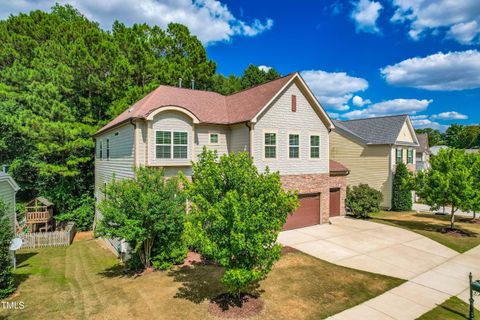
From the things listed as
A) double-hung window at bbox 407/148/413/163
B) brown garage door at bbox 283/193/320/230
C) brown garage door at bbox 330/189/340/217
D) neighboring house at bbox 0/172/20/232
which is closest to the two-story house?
brown garage door at bbox 283/193/320/230

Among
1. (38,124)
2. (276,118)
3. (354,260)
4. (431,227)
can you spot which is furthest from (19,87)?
(431,227)

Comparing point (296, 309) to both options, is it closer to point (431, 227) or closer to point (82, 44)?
point (431, 227)

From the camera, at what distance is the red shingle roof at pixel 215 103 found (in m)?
16.5

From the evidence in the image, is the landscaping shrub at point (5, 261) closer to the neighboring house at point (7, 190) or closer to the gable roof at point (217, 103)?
the neighboring house at point (7, 190)

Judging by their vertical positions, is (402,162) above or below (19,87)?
below

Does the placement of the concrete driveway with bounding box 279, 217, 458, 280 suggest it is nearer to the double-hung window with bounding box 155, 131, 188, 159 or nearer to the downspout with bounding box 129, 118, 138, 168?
the double-hung window with bounding box 155, 131, 188, 159

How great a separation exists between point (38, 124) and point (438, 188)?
95.5 feet

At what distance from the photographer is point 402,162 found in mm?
27047

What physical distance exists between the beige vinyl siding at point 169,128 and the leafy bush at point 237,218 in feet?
18.9

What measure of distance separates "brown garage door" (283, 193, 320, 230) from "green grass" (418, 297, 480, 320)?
9.79 m

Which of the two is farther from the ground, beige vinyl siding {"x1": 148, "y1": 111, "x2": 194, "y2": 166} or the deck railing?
beige vinyl siding {"x1": 148, "y1": 111, "x2": 194, "y2": 166}

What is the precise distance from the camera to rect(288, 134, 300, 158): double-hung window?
17.6 metres

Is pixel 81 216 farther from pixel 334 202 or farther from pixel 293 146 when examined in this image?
pixel 334 202

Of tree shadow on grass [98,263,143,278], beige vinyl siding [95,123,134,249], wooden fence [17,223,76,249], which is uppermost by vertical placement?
beige vinyl siding [95,123,134,249]
